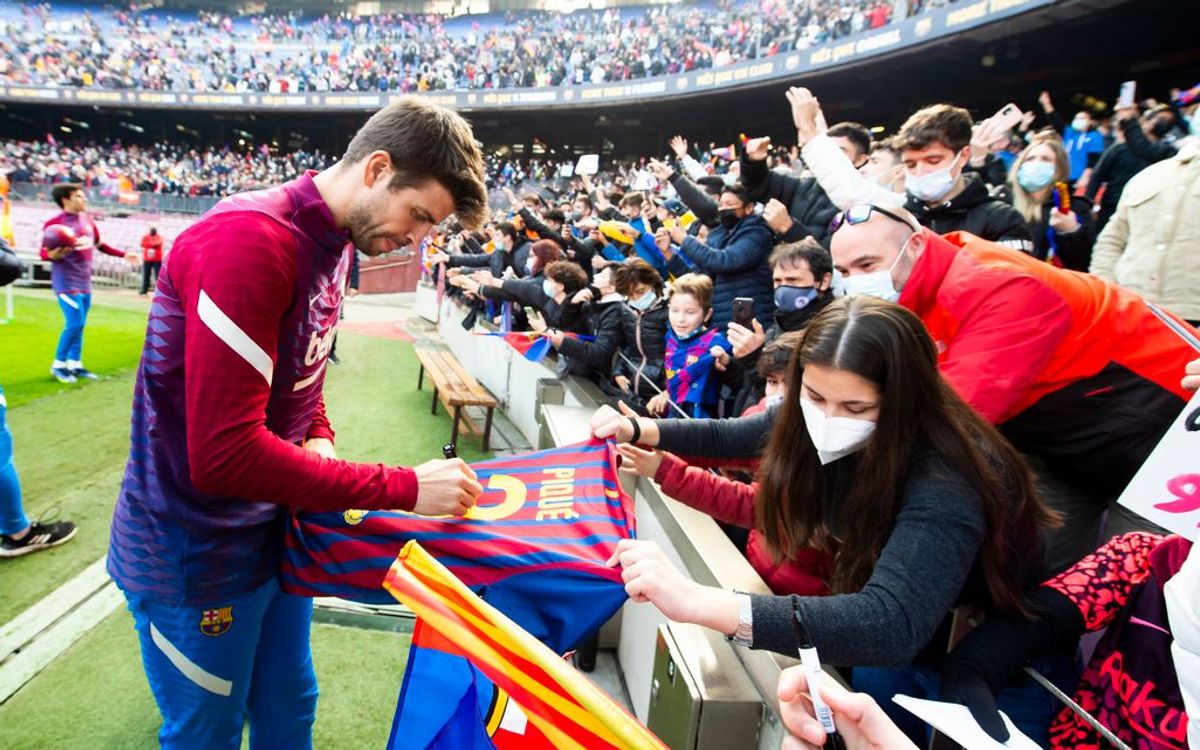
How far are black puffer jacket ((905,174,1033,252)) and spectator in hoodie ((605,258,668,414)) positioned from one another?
1.87 m

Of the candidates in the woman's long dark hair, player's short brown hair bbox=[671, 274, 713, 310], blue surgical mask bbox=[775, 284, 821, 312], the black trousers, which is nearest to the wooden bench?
player's short brown hair bbox=[671, 274, 713, 310]

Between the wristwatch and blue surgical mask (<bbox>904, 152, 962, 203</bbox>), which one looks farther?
blue surgical mask (<bbox>904, 152, 962, 203</bbox>)

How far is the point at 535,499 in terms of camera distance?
89.3 inches

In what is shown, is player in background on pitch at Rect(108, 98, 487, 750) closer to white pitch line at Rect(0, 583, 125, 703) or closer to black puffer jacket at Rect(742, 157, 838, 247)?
white pitch line at Rect(0, 583, 125, 703)

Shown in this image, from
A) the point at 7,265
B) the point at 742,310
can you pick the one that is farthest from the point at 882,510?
the point at 7,265

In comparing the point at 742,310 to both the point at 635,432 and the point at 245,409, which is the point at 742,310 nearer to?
the point at 635,432

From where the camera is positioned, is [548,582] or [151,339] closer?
[151,339]

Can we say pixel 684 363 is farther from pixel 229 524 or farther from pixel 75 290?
pixel 75 290

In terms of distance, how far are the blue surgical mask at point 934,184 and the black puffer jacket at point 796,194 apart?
1033 millimetres

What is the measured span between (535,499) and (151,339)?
116 centimetres

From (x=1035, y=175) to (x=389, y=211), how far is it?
3.60 metres

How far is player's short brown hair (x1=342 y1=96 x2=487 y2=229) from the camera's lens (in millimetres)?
1653

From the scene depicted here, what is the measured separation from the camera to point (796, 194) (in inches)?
186

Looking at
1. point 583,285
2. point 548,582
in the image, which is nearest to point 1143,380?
point 548,582
